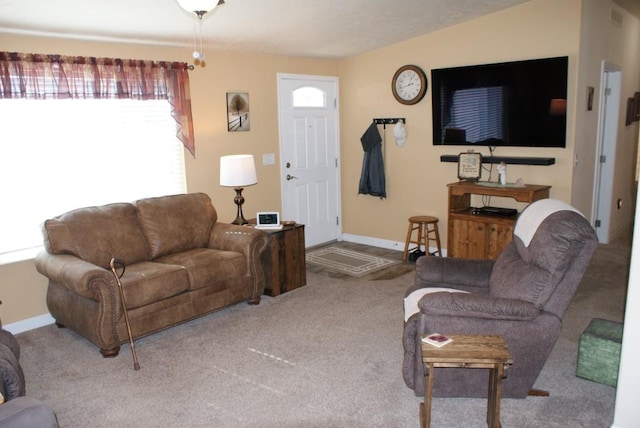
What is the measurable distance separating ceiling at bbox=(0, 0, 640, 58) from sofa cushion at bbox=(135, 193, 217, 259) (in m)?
1.41

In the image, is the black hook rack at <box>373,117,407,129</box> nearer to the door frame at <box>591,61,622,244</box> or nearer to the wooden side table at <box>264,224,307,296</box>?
the wooden side table at <box>264,224,307,296</box>

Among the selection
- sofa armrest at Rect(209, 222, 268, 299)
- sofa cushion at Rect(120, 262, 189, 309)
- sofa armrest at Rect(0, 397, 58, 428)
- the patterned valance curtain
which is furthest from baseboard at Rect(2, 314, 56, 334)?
sofa armrest at Rect(0, 397, 58, 428)

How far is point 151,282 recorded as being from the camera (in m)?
3.69

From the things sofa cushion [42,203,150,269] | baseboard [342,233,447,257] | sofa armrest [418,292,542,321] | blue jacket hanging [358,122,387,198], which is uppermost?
blue jacket hanging [358,122,387,198]

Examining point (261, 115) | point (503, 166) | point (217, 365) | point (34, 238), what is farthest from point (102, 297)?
point (503, 166)

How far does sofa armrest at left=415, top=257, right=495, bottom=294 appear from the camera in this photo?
132 inches

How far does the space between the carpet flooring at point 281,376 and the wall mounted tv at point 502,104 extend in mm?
1572

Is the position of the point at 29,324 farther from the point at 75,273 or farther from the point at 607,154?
the point at 607,154

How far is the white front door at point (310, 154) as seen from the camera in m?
5.91

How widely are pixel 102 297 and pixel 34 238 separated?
1157mm

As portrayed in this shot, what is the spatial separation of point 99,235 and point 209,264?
2.87ft

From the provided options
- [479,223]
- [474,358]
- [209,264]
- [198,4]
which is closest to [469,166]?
[479,223]

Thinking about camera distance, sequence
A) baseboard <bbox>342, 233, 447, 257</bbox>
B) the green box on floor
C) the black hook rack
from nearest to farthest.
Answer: the green box on floor, the black hook rack, baseboard <bbox>342, 233, 447, 257</bbox>

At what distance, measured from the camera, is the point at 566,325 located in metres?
3.85
